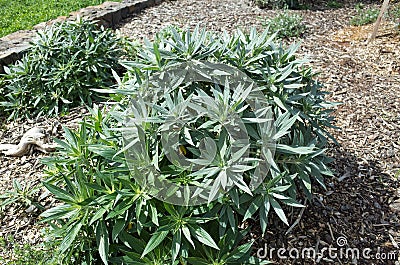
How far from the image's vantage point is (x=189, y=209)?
215 cm

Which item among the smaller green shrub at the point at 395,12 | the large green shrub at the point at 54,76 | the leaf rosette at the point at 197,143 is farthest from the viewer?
the smaller green shrub at the point at 395,12

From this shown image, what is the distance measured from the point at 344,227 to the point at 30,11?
558 centimetres

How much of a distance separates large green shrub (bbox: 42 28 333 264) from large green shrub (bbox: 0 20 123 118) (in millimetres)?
1728

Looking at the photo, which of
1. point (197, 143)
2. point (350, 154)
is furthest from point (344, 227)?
point (197, 143)

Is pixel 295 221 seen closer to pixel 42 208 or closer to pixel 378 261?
pixel 378 261

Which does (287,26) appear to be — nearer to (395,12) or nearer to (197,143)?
(395,12)

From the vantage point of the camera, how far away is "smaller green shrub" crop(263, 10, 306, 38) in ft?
18.8

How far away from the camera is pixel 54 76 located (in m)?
4.03

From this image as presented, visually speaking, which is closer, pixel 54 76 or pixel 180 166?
pixel 180 166

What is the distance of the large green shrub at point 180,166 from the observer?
6.73 feet

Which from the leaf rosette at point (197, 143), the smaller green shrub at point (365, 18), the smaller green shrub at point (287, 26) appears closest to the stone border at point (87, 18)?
the smaller green shrub at point (287, 26)

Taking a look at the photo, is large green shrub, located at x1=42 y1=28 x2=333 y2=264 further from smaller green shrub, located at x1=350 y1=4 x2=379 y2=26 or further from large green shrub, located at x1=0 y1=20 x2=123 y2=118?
smaller green shrub, located at x1=350 y1=4 x2=379 y2=26

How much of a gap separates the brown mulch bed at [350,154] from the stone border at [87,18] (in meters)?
0.27

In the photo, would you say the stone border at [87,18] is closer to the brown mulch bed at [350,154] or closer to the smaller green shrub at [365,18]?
the brown mulch bed at [350,154]
